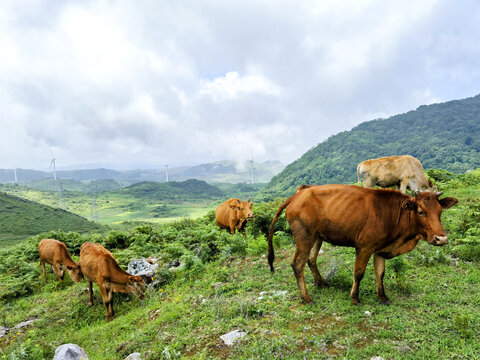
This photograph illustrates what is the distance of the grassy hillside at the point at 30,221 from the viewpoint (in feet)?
299

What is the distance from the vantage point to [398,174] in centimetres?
1239

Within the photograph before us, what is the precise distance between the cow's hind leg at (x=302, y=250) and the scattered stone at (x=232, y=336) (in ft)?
5.28

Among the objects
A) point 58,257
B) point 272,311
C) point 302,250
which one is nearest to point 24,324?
point 58,257

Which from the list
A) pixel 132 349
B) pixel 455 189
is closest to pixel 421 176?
pixel 455 189

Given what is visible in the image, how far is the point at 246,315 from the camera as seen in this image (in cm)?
584

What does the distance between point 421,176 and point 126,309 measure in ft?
41.5

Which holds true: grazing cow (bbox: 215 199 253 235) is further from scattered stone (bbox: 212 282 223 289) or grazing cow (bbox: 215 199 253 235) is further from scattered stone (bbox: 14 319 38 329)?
scattered stone (bbox: 14 319 38 329)

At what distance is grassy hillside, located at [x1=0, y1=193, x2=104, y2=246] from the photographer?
91.2 meters

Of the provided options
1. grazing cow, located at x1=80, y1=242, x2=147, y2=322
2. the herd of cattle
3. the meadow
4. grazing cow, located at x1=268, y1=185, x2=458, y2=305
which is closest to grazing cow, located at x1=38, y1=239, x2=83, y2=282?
the meadow

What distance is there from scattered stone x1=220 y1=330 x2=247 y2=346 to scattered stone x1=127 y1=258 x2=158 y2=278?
604cm

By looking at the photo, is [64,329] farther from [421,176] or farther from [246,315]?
[421,176]

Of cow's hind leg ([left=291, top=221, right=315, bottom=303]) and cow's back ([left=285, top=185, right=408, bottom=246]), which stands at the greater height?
cow's back ([left=285, top=185, right=408, bottom=246])

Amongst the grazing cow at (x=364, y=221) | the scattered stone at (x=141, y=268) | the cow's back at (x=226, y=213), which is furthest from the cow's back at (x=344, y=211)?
the cow's back at (x=226, y=213)

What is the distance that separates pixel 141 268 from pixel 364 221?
8.85m
